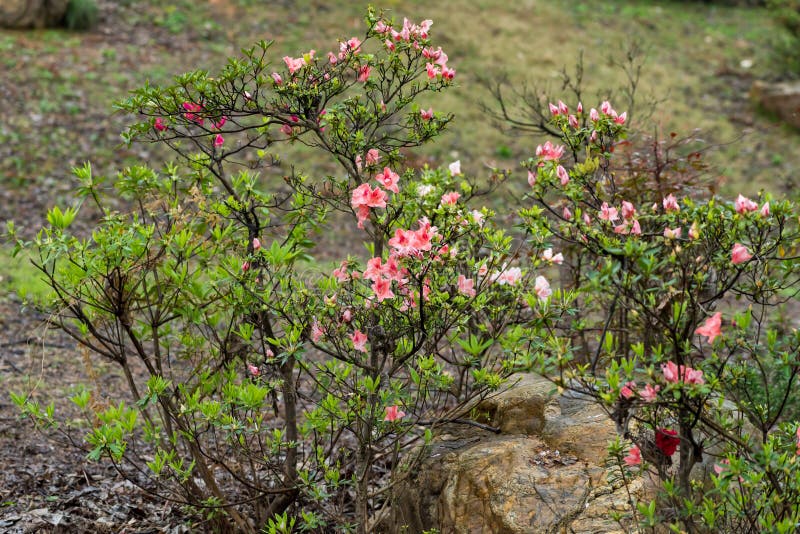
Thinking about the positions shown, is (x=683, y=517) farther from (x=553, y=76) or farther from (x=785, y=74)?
(x=785, y=74)

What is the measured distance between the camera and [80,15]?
11500mm

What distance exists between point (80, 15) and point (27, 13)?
69 centimetres

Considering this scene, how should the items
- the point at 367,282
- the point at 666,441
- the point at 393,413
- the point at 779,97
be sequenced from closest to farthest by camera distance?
the point at 666,441, the point at 393,413, the point at 367,282, the point at 779,97

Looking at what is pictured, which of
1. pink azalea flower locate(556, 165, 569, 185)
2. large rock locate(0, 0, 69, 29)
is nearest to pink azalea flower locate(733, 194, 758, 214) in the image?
pink azalea flower locate(556, 165, 569, 185)

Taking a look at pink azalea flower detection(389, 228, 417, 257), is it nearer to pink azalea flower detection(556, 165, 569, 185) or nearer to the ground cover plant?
the ground cover plant

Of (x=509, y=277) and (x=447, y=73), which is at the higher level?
(x=447, y=73)

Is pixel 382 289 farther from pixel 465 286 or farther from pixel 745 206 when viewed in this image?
pixel 745 206

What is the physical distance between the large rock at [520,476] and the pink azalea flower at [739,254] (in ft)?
2.93

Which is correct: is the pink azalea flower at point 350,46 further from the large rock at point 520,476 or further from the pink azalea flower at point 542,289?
the large rock at point 520,476

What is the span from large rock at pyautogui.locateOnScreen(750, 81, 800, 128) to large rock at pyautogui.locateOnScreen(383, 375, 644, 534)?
31.5ft

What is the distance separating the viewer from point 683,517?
246cm

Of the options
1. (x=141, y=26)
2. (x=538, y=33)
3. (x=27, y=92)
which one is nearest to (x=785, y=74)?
(x=538, y=33)

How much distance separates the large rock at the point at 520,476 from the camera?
2820mm

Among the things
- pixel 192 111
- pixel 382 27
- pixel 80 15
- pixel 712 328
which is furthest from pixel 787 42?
pixel 712 328
